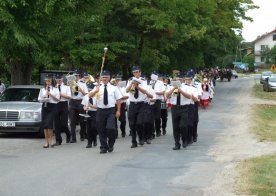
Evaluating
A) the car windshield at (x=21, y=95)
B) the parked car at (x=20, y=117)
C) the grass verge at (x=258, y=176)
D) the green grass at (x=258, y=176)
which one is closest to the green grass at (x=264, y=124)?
the grass verge at (x=258, y=176)

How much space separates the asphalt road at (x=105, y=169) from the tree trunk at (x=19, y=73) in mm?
9817

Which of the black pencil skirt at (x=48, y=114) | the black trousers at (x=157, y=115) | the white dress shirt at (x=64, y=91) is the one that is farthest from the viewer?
the black trousers at (x=157, y=115)

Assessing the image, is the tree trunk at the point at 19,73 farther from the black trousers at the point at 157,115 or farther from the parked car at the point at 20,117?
the black trousers at the point at 157,115

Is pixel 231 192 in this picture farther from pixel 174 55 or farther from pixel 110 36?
pixel 174 55

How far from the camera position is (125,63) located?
113 ft

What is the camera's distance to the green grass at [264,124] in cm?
1778

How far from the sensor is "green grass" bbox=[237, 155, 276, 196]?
9234mm

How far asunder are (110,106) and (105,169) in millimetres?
2692

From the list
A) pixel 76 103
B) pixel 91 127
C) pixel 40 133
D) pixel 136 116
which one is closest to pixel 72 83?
pixel 76 103

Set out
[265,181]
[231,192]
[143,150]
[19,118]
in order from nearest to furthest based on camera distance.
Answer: [231,192] → [265,181] → [143,150] → [19,118]

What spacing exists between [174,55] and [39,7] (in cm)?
2994

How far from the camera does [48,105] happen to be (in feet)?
50.7

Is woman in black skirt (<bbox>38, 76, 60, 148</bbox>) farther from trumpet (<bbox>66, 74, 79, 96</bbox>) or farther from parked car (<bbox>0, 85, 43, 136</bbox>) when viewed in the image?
parked car (<bbox>0, 85, 43, 136</bbox>)

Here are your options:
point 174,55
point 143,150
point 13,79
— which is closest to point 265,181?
point 143,150
